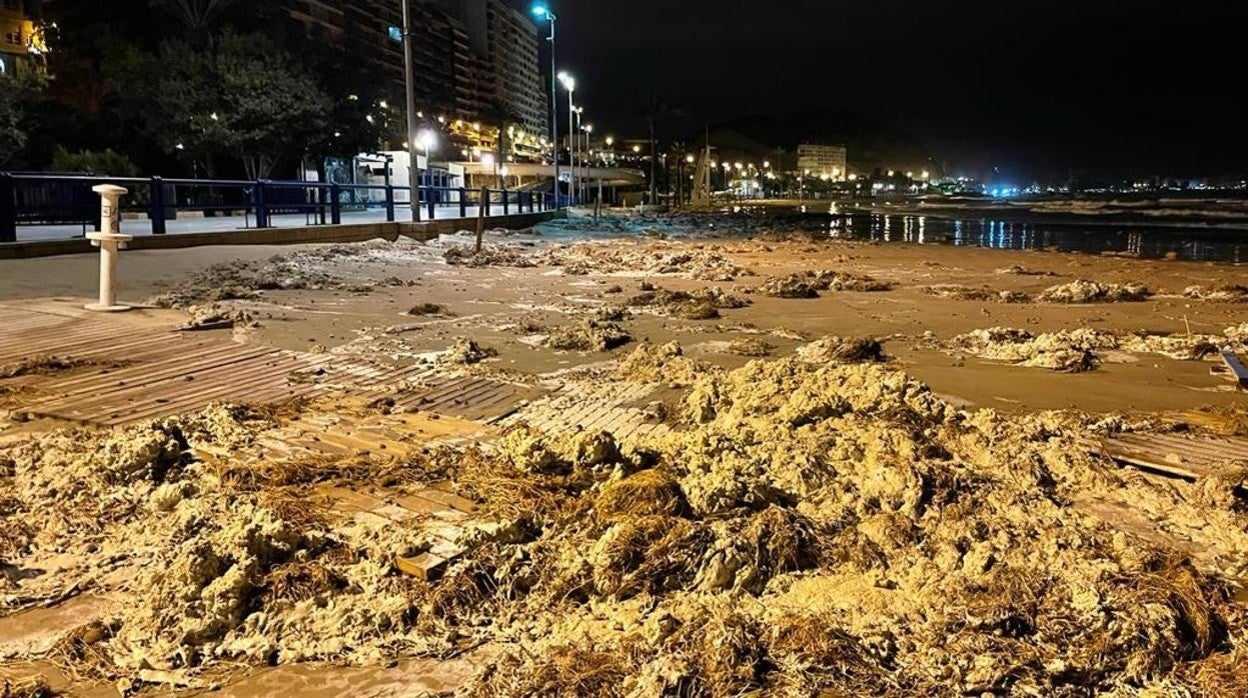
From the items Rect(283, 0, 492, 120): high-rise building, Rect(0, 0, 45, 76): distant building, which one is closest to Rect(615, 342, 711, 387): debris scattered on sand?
Rect(0, 0, 45, 76): distant building

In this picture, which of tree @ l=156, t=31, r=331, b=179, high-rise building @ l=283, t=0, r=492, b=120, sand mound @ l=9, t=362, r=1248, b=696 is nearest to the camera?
sand mound @ l=9, t=362, r=1248, b=696

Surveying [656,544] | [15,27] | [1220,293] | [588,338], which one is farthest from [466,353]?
[15,27]

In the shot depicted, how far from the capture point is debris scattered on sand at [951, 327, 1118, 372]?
7.83 m

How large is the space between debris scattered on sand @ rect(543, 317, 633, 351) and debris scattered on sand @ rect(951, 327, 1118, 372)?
3533 mm

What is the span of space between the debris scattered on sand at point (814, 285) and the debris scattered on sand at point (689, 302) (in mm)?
899

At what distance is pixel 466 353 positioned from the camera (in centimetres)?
794

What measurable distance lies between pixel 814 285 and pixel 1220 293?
6.14m

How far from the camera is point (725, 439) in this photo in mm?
5023

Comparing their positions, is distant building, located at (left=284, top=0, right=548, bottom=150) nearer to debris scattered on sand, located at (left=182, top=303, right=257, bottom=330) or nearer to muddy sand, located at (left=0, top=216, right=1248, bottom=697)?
debris scattered on sand, located at (left=182, top=303, right=257, bottom=330)

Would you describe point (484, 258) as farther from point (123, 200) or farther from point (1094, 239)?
point (1094, 239)

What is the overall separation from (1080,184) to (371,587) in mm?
226158

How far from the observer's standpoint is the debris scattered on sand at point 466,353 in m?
7.79

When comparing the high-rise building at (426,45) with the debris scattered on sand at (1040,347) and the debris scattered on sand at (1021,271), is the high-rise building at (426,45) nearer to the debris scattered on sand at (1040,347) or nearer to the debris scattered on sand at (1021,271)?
the debris scattered on sand at (1021,271)

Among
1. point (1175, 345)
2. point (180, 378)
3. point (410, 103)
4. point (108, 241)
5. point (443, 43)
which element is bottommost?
point (1175, 345)
